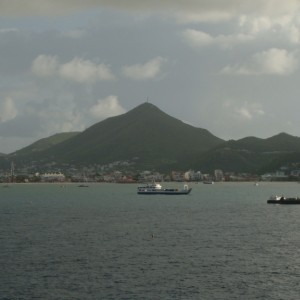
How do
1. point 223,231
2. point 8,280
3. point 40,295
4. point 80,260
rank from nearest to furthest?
point 40,295
point 8,280
point 80,260
point 223,231

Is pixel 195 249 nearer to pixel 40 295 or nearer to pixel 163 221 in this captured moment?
pixel 40 295

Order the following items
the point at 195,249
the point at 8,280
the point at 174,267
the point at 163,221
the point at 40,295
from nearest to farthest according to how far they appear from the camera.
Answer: the point at 40,295 → the point at 8,280 → the point at 174,267 → the point at 195,249 → the point at 163,221

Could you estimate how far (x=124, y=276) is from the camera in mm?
61562

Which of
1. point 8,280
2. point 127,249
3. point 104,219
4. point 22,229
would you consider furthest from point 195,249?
point 104,219

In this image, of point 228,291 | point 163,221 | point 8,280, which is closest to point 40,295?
point 8,280

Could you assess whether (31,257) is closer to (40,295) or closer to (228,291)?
(40,295)

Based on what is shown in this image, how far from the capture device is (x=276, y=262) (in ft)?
230

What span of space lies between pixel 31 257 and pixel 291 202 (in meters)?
128

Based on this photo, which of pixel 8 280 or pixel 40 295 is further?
pixel 8 280

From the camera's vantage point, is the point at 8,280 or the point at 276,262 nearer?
the point at 8,280

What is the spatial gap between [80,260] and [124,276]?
11045mm

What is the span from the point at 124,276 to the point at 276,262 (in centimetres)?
1941

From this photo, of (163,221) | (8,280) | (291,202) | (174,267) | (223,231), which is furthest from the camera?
(291,202)

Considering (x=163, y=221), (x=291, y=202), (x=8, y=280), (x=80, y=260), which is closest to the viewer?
(x=8, y=280)
